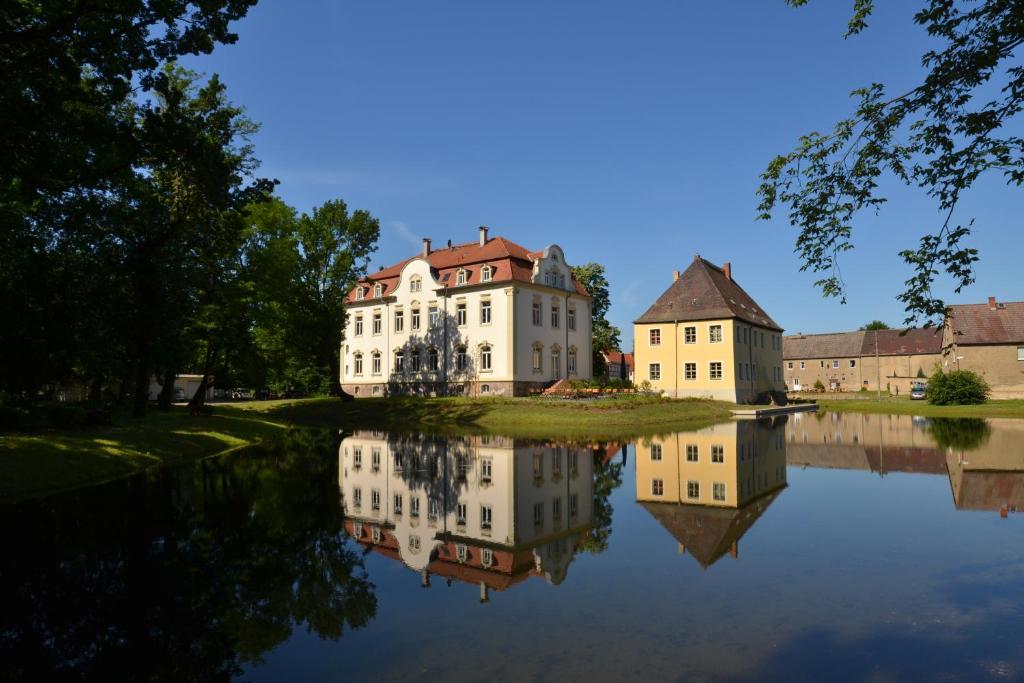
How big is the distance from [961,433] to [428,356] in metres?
34.1

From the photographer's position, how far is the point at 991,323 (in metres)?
61.2

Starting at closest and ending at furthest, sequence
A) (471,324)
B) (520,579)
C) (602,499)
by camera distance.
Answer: (520,579) → (602,499) → (471,324)

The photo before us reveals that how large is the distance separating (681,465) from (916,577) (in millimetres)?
9953

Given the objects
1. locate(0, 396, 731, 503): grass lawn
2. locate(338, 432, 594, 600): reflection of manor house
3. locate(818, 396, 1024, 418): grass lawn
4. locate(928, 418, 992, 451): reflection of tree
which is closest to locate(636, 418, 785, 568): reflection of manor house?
locate(338, 432, 594, 600): reflection of manor house

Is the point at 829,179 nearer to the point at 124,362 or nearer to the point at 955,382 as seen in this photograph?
the point at 124,362

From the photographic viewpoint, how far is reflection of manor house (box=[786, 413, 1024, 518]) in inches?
508

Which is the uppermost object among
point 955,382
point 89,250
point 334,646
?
point 89,250

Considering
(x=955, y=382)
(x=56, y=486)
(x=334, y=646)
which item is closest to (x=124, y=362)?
(x=56, y=486)

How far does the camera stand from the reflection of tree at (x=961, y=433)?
862 inches

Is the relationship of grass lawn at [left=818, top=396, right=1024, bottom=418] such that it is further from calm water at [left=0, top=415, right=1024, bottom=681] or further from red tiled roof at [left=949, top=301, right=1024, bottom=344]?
calm water at [left=0, top=415, right=1024, bottom=681]

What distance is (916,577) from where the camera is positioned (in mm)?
7289

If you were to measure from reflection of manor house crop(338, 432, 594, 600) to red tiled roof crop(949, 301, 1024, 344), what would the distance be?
59.2 m

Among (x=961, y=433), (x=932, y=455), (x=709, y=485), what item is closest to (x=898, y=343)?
(x=961, y=433)

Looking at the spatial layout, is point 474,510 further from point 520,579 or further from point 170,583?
point 170,583
